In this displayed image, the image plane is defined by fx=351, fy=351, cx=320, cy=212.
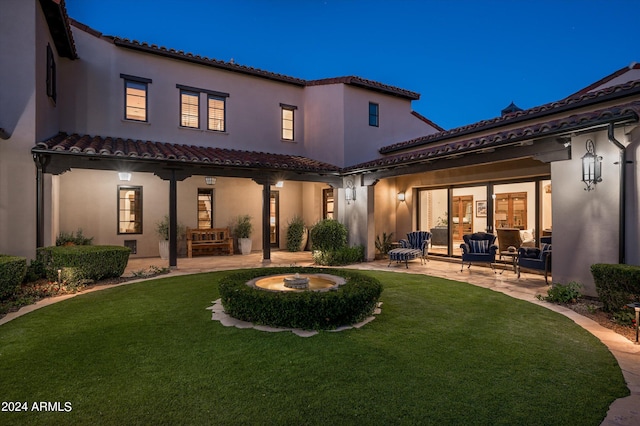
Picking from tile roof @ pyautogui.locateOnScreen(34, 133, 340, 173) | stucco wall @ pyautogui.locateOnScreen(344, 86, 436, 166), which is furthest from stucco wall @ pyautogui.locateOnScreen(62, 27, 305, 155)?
stucco wall @ pyautogui.locateOnScreen(344, 86, 436, 166)

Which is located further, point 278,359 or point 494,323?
point 494,323

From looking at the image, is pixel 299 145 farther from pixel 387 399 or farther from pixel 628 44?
pixel 628 44

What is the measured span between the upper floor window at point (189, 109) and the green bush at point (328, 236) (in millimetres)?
6103

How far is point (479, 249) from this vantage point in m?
10.4

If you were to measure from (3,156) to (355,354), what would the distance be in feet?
29.2

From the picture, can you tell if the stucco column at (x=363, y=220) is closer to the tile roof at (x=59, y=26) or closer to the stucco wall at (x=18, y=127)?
the stucco wall at (x=18, y=127)

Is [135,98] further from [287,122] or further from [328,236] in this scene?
[328,236]

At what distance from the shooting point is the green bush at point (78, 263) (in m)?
7.84

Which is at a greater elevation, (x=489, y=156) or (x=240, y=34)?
(x=240, y=34)

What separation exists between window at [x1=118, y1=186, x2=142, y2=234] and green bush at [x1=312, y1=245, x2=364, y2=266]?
672 centimetres

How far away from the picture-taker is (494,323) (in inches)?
213

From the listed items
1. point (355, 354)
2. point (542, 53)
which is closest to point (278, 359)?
point (355, 354)

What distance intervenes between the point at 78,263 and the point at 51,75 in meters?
5.55

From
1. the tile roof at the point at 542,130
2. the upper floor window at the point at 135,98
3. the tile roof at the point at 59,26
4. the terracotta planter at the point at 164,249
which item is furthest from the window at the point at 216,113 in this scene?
the tile roof at the point at 542,130
